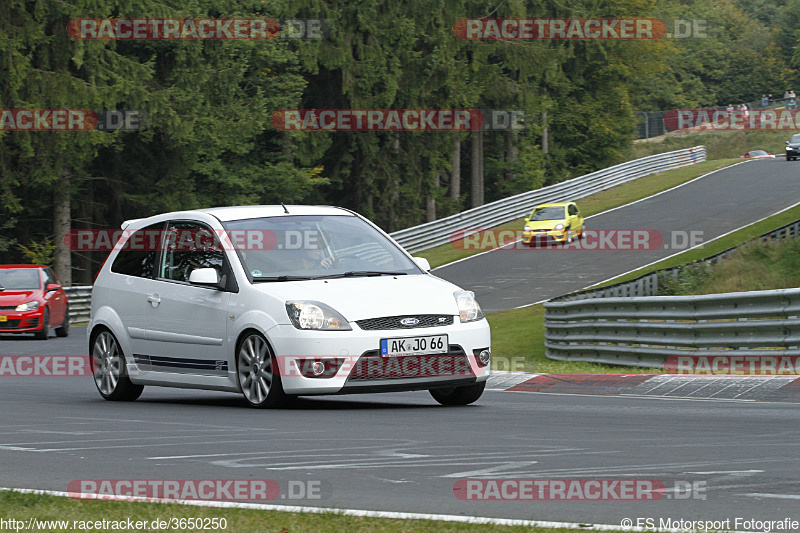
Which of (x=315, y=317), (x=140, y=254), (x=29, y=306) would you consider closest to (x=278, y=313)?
(x=315, y=317)

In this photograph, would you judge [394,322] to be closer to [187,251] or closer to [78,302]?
[187,251]

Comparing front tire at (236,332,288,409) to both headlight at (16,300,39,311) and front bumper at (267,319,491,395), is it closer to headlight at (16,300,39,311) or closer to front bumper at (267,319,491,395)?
front bumper at (267,319,491,395)

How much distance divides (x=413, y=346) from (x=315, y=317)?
812 millimetres

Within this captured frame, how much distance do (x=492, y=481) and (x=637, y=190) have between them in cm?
5255

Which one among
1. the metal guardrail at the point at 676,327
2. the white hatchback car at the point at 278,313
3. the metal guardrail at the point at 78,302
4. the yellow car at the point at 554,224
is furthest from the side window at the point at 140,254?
the yellow car at the point at 554,224

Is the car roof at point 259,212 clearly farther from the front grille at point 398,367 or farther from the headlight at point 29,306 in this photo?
the headlight at point 29,306

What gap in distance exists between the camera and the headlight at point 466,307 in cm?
1065

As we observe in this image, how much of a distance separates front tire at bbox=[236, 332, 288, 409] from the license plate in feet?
3.02

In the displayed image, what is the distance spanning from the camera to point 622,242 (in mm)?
44000

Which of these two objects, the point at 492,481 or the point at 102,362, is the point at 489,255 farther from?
the point at 492,481

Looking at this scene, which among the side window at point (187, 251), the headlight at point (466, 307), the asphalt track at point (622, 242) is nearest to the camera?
the headlight at point (466, 307)

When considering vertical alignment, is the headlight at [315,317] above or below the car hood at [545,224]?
above

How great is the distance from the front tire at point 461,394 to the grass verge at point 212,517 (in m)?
5.10

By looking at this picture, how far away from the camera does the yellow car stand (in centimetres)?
4453
